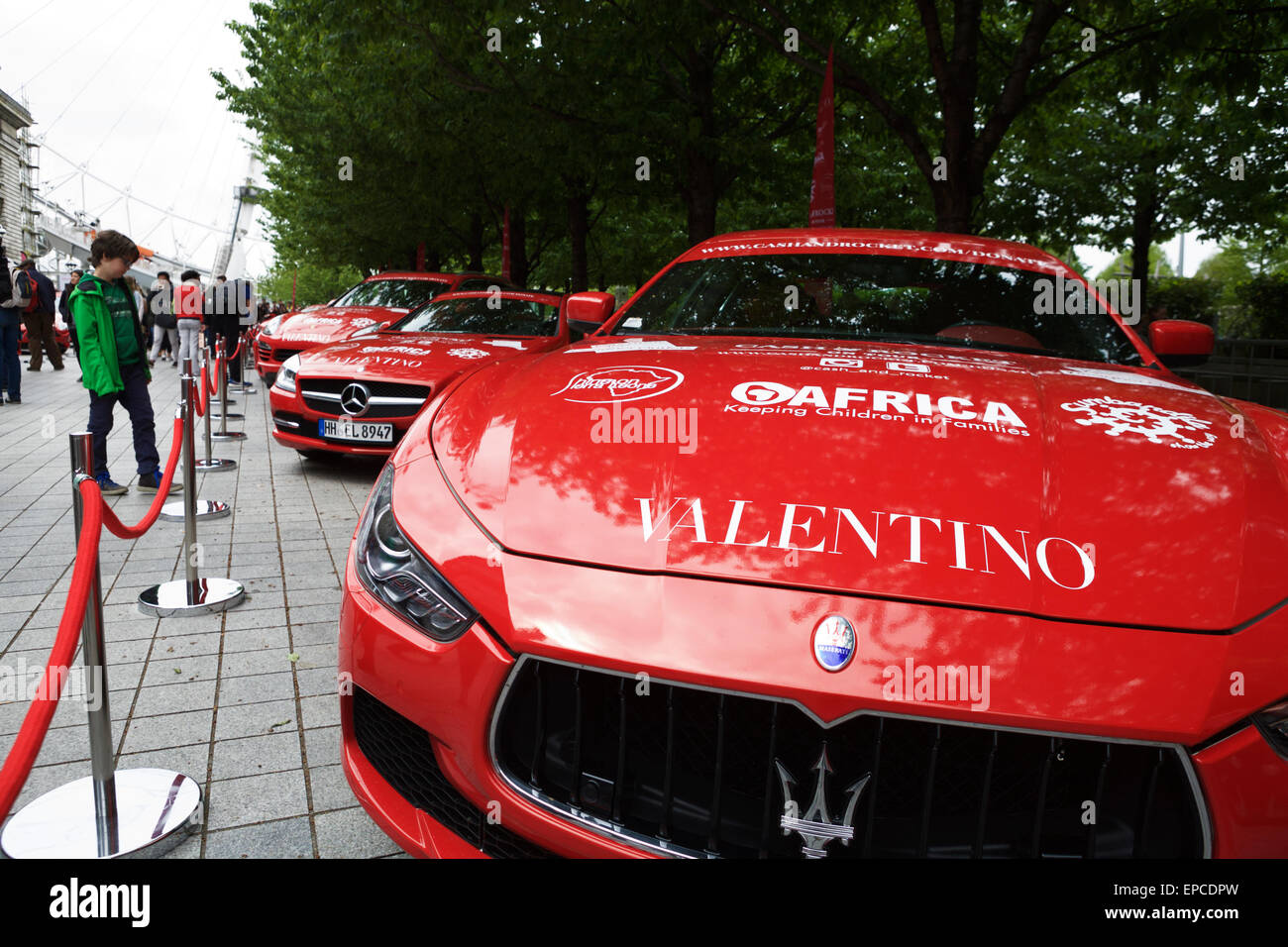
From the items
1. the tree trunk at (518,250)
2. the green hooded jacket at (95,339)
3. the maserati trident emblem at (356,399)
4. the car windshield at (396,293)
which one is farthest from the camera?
the tree trunk at (518,250)

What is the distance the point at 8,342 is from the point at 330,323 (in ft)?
14.2

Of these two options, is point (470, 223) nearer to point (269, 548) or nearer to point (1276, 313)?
point (1276, 313)

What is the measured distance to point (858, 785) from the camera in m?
1.50

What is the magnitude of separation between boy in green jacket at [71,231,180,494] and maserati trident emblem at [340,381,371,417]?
130 centimetres

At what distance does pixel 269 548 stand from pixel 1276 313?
61.8 ft

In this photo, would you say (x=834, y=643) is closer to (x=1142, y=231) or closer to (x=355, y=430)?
(x=355, y=430)

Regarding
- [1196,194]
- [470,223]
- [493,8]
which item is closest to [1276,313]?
[1196,194]

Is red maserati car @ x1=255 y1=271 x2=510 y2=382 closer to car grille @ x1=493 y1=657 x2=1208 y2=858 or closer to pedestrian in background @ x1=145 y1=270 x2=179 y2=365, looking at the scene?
pedestrian in background @ x1=145 y1=270 x2=179 y2=365

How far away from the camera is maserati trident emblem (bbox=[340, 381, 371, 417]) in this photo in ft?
22.3

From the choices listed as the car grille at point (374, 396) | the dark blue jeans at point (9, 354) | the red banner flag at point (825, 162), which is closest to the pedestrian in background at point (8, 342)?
the dark blue jeans at point (9, 354)

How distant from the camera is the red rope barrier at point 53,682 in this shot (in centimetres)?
149

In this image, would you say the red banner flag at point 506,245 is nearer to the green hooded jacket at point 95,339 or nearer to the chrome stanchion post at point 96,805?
the green hooded jacket at point 95,339

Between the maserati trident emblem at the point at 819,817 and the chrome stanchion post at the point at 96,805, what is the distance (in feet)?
5.12

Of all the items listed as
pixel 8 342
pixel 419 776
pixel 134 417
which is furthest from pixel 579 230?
pixel 419 776
